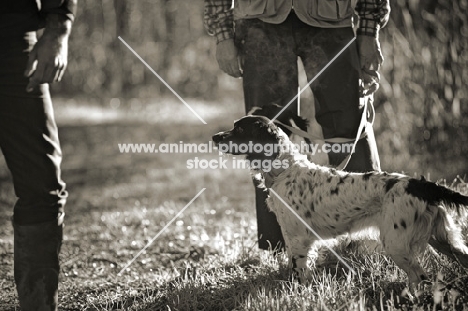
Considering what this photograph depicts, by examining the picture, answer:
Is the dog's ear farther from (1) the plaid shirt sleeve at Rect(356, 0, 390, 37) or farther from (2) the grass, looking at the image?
(2) the grass

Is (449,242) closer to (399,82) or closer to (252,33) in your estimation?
(252,33)

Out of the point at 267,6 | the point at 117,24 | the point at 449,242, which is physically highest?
the point at 117,24

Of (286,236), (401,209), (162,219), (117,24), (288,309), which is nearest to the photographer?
(288,309)

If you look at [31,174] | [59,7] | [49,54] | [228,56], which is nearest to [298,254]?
[228,56]

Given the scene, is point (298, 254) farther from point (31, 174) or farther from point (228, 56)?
point (31, 174)

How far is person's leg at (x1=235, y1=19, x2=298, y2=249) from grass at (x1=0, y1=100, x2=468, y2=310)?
1217 mm

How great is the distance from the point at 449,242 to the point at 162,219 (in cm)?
379

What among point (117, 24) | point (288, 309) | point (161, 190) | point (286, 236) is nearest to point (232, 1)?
point (286, 236)

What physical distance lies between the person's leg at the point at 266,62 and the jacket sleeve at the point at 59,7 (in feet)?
4.88

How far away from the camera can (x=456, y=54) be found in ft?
30.3

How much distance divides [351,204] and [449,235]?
0.62 m

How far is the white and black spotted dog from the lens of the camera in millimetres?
3547

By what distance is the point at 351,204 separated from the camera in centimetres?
387

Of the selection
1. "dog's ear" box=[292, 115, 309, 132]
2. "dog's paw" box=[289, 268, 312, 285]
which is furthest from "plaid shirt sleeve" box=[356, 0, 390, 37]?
"dog's paw" box=[289, 268, 312, 285]
